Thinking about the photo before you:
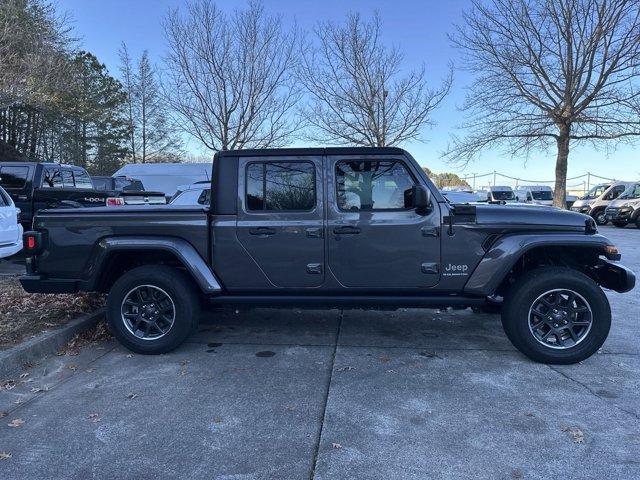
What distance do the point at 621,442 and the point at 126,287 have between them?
4.16m

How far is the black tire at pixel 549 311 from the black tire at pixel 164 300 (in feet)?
9.77

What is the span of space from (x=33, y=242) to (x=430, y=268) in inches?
148

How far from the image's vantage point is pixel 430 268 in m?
4.47

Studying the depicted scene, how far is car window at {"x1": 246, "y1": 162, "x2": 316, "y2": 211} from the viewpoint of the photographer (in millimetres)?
4609

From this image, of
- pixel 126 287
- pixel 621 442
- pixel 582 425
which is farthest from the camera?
pixel 126 287

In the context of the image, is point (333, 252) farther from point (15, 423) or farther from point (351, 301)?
point (15, 423)

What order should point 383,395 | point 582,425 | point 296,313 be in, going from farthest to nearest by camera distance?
point 296,313 → point 383,395 → point 582,425

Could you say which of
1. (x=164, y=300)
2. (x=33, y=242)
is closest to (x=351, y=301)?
(x=164, y=300)

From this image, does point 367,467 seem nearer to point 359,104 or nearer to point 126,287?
point 126,287

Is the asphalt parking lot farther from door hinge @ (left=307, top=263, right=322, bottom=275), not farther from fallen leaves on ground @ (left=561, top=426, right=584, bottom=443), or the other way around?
door hinge @ (left=307, top=263, right=322, bottom=275)

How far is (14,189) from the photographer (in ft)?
34.4

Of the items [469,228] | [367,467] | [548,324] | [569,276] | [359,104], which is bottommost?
[367,467]

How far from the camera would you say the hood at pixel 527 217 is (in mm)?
4414

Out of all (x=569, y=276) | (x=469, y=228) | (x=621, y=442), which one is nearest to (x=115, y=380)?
(x=469, y=228)
